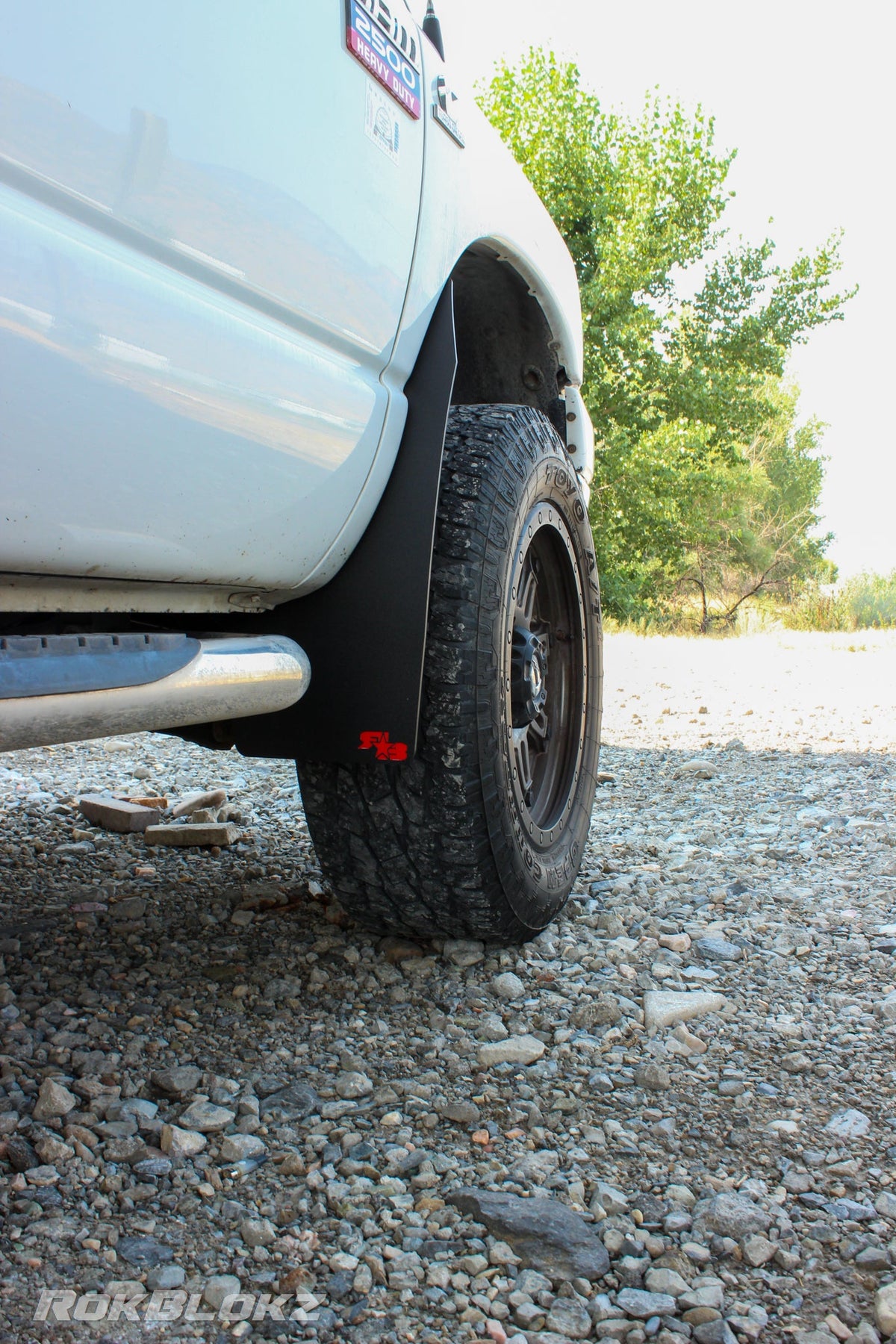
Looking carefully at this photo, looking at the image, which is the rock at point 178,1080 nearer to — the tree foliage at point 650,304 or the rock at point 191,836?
the rock at point 191,836

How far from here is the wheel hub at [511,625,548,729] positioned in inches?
83.1

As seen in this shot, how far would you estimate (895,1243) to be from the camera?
1282 millimetres

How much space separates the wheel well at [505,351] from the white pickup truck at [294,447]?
5 cm

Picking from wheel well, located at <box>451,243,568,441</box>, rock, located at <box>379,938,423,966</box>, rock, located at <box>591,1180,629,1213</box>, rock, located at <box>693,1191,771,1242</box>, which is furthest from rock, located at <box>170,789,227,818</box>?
rock, located at <box>693,1191,771,1242</box>

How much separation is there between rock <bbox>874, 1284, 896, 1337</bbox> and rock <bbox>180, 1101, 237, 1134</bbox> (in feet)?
2.95

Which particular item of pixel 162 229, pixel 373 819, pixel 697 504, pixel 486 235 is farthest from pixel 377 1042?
pixel 697 504

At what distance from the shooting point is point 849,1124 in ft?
5.06

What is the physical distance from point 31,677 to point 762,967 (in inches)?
63.4

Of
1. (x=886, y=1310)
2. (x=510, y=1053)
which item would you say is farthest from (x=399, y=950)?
(x=886, y=1310)

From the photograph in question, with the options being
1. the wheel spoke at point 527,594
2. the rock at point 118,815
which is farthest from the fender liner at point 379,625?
the rock at point 118,815

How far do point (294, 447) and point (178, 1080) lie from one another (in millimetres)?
1014

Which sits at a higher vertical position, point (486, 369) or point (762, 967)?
point (486, 369)

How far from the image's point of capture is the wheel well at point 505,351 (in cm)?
256

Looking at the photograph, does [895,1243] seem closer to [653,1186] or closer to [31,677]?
[653,1186]
